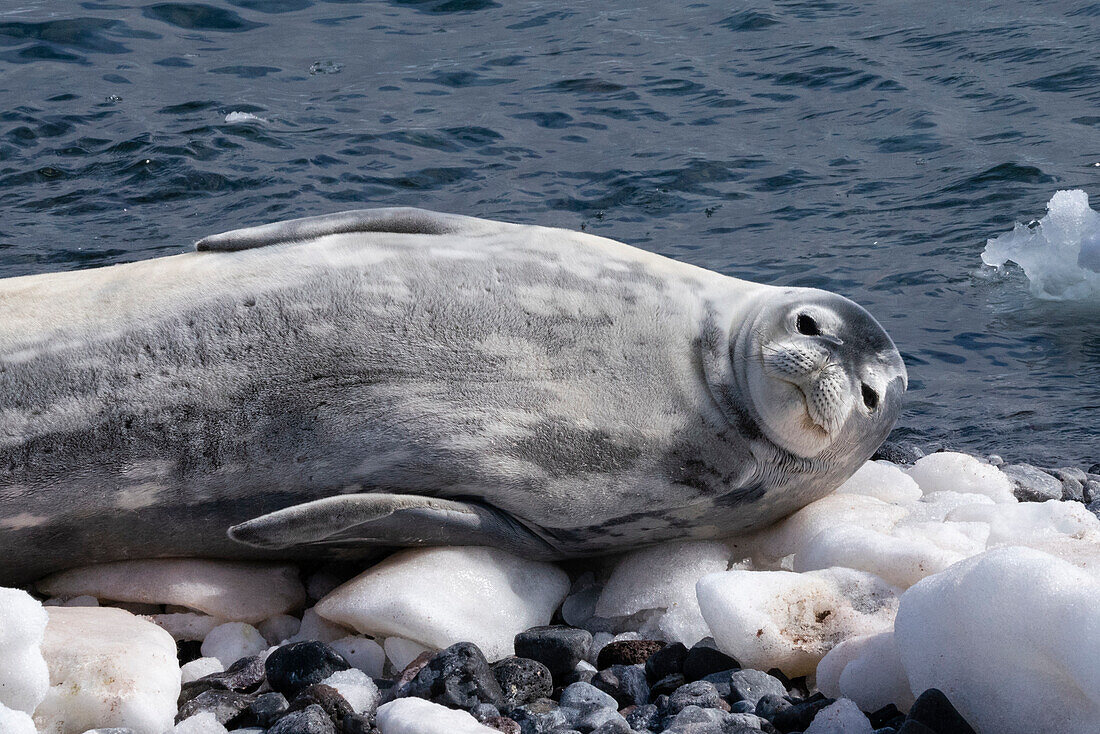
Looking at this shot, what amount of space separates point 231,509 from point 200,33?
469 inches

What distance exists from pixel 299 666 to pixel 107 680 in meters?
0.48

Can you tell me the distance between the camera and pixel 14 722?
244 centimetres

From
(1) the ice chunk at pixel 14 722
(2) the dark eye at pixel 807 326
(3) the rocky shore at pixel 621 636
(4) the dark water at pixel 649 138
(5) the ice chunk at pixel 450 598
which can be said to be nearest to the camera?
(1) the ice chunk at pixel 14 722

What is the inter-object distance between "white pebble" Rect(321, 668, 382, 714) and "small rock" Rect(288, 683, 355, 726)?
4.9 inches

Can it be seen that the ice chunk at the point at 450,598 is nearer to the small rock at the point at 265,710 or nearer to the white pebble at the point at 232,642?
the white pebble at the point at 232,642

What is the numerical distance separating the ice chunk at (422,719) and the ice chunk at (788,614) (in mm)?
826

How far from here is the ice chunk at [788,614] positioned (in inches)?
127

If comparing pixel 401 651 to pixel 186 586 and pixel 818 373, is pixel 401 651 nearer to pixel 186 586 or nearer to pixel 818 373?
pixel 186 586

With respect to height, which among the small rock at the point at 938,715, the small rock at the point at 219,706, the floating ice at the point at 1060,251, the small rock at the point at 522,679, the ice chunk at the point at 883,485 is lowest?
the floating ice at the point at 1060,251

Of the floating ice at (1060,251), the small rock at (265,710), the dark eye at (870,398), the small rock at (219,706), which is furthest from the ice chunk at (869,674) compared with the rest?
the floating ice at (1060,251)

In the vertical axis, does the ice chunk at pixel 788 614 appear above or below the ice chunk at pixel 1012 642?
below

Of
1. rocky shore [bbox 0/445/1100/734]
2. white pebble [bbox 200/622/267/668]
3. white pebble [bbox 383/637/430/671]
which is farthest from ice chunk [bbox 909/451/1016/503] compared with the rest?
white pebble [bbox 200/622/267/668]

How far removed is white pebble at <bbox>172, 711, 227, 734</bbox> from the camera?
2.79 meters

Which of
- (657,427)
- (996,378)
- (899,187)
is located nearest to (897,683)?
(657,427)
